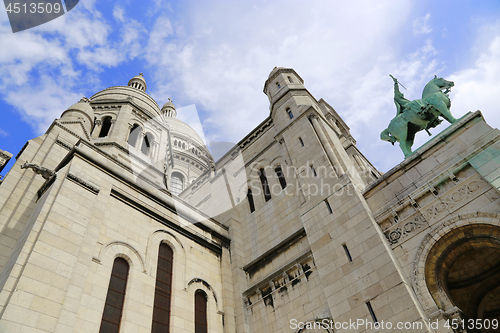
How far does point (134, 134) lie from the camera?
28500mm

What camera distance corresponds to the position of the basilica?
10.2 metres

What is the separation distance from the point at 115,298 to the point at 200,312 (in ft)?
13.2

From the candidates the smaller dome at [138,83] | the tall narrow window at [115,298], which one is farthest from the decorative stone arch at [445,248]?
the smaller dome at [138,83]

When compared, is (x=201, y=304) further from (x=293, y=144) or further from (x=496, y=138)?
(x=496, y=138)

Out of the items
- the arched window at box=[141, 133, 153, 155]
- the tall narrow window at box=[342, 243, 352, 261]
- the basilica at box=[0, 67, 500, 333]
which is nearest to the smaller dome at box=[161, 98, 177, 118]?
the arched window at box=[141, 133, 153, 155]

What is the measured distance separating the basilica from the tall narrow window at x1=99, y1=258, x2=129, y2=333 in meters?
0.04

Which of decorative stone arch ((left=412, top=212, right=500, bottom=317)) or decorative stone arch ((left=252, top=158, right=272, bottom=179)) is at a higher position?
decorative stone arch ((left=252, top=158, right=272, bottom=179))

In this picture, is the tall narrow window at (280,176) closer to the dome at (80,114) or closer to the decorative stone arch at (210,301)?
the decorative stone arch at (210,301)

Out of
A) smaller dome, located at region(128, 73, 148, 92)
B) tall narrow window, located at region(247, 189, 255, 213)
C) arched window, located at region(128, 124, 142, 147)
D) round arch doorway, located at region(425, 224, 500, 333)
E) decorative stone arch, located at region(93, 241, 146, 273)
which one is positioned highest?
smaller dome, located at region(128, 73, 148, 92)

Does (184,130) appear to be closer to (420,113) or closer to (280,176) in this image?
(280,176)

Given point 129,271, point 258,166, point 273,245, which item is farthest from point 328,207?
point 129,271

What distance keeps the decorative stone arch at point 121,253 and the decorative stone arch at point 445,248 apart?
983 centimetres

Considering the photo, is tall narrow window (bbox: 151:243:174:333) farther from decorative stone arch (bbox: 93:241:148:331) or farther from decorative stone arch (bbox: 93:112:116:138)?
decorative stone arch (bbox: 93:112:116:138)

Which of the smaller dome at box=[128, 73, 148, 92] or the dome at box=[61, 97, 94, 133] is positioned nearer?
the dome at box=[61, 97, 94, 133]
